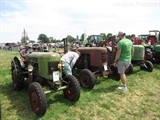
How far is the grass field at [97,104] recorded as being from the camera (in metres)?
3.51

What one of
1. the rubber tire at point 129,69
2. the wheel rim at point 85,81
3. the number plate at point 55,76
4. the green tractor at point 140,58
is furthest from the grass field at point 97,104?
the green tractor at point 140,58

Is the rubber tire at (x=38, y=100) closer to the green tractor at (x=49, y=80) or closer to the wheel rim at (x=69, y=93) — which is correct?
the green tractor at (x=49, y=80)

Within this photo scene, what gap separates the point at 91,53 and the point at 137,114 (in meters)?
2.51

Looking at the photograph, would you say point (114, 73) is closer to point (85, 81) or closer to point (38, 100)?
point (85, 81)

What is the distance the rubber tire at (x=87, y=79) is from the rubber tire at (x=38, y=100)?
1.80 meters

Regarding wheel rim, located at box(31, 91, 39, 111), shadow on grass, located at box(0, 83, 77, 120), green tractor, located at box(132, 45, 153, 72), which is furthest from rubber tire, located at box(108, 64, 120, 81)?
wheel rim, located at box(31, 91, 39, 111)

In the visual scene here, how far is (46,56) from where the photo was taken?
12.8 feet

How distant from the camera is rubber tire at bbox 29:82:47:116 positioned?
333 cm

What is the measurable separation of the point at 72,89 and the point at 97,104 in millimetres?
692

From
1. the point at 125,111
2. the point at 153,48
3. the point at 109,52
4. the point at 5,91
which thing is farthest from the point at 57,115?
the point at 153,48

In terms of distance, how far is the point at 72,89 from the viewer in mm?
3904

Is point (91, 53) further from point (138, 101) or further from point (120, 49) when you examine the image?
point (138, 101)

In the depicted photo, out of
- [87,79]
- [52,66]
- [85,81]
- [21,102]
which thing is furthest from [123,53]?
[21,102]

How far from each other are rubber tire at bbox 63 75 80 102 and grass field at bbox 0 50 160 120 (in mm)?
144
